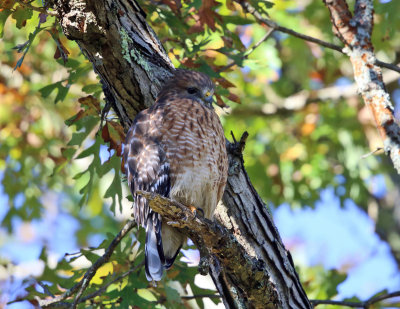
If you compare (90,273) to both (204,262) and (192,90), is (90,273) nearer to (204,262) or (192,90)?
(204,262)

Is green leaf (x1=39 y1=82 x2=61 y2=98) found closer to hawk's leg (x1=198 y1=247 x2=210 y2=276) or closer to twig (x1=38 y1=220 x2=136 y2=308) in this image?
twig (x1=38 y1=220 x2=136 y2=308)

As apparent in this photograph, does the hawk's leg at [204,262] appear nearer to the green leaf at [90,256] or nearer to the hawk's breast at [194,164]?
the hawk's breast at [194,164]

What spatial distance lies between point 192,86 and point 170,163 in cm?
69

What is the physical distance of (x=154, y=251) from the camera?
134 inches

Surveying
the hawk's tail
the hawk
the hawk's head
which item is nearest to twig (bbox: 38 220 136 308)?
the hawk

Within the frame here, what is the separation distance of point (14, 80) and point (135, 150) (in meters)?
4.84

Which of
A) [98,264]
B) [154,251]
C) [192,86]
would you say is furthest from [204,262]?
[192,86]

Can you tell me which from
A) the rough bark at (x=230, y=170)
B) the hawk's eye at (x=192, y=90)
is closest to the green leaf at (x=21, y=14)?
the rough bark at (x=230, y=170)

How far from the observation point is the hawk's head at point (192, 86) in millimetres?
3871

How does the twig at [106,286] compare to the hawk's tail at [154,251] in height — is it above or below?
above

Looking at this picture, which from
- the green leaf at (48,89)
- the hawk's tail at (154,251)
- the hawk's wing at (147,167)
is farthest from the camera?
the green leaf at (48,89)

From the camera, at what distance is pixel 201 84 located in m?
4.05

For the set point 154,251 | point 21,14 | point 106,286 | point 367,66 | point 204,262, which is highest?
point 21,14

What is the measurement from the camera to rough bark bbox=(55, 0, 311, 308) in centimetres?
321
